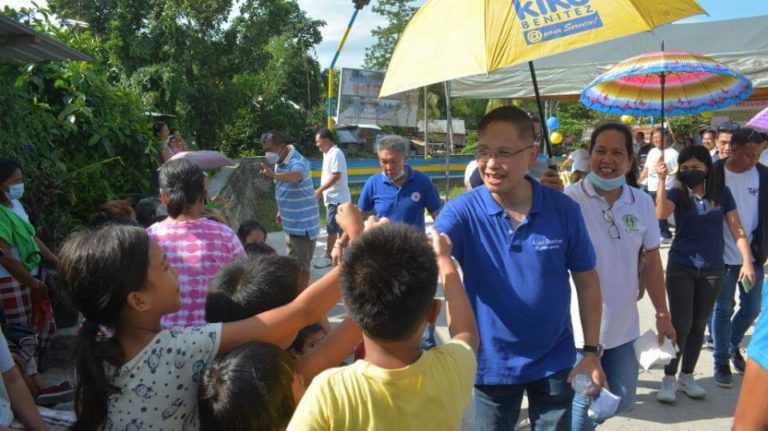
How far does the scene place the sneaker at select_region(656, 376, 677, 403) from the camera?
4074mm

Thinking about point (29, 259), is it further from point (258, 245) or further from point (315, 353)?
point (315, 353)

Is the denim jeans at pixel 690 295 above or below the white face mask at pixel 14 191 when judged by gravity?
below

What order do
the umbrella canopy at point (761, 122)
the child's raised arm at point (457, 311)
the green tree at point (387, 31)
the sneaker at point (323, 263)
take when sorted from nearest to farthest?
the child's raised arm at point (457, 311), the umbrella canopy at point (761, 122), the sneaker at point (323, 263), the green tree at point (387, 31)

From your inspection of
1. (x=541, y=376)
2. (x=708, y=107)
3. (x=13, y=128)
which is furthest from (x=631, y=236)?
(x=13, y=128)

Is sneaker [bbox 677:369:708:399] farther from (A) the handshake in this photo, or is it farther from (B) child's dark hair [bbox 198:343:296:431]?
(B) child's dark hair [bbox 198:343:296:431]

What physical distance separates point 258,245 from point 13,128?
10.6 ft

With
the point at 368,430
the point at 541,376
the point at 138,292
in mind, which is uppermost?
the point at 138,292

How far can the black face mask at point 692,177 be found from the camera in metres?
3.97

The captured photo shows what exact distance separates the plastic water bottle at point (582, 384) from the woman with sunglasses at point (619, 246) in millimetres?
539

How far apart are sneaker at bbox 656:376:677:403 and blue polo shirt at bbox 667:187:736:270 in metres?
0.82

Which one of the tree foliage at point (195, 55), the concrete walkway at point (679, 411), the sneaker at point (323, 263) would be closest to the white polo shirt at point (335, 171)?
the sneaker at point (323, 263)

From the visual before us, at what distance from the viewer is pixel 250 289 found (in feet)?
6.57

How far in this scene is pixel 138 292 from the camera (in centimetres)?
171

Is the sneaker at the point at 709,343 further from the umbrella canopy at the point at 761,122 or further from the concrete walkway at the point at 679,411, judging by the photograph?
the umbrella canopy at the point at 761,122
